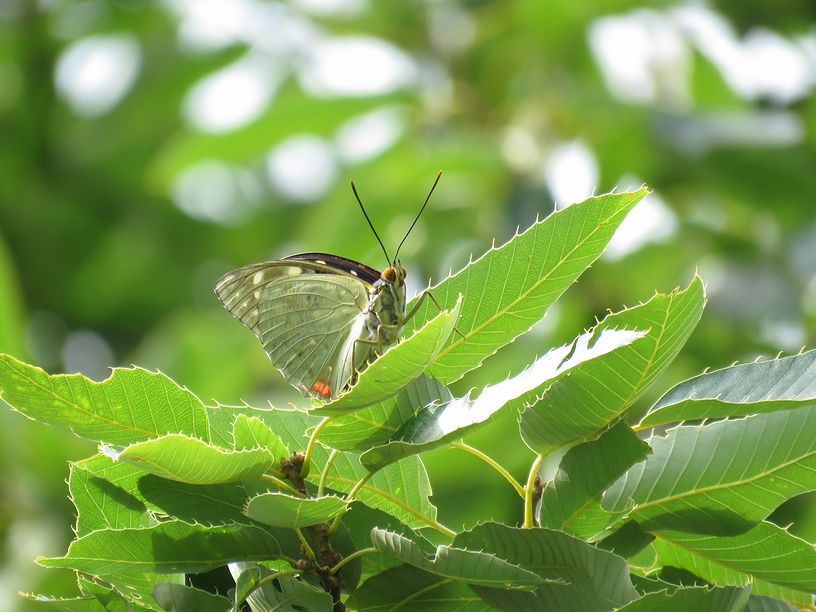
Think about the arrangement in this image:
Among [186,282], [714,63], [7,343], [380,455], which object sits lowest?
[186,282]

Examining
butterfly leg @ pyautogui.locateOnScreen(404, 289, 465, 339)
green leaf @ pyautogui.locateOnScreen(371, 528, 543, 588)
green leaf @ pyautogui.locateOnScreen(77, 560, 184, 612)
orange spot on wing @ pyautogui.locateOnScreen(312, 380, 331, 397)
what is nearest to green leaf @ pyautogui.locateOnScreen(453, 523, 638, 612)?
green leaf @ pyautogui.locateOnScreen(371, 528, 543, 588)

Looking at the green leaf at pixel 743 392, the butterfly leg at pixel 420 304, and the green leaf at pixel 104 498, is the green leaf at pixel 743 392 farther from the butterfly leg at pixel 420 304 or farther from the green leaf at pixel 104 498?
the green leaf at pixel 104 498

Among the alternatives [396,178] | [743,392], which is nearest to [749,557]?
[743,392]

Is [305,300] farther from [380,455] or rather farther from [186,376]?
[186,376]

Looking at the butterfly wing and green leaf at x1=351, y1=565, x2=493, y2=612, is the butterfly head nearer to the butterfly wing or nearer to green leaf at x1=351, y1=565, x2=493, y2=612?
the butterfly wing

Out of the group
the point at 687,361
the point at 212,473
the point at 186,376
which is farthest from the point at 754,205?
the point at 212,473

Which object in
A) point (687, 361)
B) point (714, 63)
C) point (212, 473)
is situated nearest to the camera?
point (212, 473)
